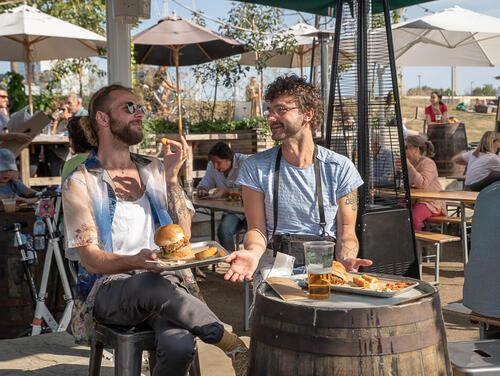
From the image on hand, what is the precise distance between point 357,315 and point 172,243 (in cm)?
87

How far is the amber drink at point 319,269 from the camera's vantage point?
240cm

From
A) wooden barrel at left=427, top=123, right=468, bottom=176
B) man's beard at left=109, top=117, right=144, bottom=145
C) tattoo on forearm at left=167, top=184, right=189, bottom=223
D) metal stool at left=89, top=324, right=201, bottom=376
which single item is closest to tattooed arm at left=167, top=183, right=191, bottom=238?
tattoo on forearm at left=167, top=184, right=189, bottom=223

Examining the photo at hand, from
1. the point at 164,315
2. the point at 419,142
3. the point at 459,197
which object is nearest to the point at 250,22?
the point at 419,142

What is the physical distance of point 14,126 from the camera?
8.35 meters

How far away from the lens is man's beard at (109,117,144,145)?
3.24m

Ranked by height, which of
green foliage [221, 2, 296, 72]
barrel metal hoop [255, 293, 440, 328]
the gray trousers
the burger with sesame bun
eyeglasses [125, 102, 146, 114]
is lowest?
the gray trousers

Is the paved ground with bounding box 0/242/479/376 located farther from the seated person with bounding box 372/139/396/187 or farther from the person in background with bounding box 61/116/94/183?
the seated person with bounding box 372/139/396/187

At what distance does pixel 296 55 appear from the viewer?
13992mm

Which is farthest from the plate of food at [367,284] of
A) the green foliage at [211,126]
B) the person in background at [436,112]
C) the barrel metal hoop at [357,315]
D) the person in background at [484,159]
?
the person in background at [436,112]

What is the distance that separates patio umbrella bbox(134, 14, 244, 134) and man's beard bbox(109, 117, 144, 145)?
26.7ft

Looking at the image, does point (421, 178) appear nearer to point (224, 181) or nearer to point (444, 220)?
point (444, 220)

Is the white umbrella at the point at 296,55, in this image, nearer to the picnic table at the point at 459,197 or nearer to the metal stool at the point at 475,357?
the picnic table at the point at 459,197

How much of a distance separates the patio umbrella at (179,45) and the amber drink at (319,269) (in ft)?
29.7

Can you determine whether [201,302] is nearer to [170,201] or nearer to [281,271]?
[281,271]
